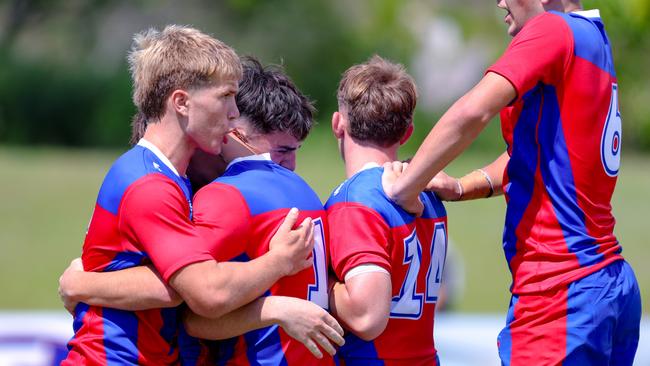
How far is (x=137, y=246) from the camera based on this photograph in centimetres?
290

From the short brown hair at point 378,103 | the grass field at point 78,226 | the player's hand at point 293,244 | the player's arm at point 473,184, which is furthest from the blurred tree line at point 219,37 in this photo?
the player's hand at point 293,244

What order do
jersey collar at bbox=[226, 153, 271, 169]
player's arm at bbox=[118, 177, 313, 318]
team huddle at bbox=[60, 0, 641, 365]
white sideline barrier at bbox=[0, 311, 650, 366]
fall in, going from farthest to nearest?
white sideline barrier at bbox=[0, 311, 650, 366] < jersey collar at bbox=[226, 153, 271, 169] < team huddle at bbox=[60, 0, 641, 365] < player's arm at bbox=[118, 177, 313, 318]

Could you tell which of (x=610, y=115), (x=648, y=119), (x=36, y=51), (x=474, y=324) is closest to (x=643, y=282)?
(x=474, y=324)

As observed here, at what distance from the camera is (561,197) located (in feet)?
10.2

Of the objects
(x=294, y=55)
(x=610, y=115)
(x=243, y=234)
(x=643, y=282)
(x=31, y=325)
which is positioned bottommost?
(x=643, y=282)

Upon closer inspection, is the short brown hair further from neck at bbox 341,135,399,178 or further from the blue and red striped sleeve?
the blue and red striped sleeve

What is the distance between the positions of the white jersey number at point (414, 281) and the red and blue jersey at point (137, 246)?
73 cm

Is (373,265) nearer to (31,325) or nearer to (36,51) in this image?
(31,325)

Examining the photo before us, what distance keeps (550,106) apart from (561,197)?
0.99ft

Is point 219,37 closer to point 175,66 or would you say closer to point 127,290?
point 175,66

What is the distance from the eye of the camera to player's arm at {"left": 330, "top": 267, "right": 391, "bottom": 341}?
2.99 meters

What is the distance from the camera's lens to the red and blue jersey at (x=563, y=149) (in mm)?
3047

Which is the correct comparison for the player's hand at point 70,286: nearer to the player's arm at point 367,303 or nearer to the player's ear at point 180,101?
the player's ear at point 180,101

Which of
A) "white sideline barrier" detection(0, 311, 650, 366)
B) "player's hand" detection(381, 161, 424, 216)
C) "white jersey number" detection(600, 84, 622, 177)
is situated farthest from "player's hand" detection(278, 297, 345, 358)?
"white sideline barrier" detection(0, 311, 650, 366)
